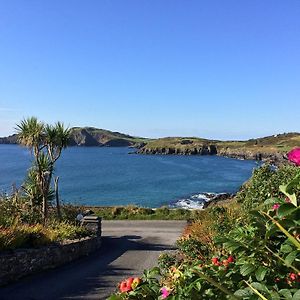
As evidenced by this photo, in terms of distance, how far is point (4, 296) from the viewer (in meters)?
9.65

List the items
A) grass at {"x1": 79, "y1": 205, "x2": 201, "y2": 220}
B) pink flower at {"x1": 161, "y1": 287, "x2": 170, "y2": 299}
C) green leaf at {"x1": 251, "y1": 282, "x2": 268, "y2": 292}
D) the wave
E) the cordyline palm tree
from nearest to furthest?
green leaf at {"x1": 251, "y1": 282, "x2": 268, "y2": 292} → pink flower at {"x1": 161, "y1": 287, "x2": 170, "y2": 299} → the cordyline palm tree → grass at {"x1": 79, "y1": 205, "x2": 201, "y2": 220} → the wave

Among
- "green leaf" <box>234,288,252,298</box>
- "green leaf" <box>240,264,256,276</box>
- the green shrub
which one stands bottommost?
the green shrub

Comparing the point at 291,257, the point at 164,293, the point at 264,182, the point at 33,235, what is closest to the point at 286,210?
the point at 291,257

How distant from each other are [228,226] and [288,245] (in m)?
8.01

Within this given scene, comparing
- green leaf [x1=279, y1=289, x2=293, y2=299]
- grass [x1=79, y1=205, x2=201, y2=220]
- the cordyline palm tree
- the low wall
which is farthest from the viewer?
grass [x1=79, y1=205, x2=201, y2=220]

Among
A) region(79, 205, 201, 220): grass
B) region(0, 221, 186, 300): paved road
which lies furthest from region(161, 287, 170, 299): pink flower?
region(79, 205, 201, 220): grass

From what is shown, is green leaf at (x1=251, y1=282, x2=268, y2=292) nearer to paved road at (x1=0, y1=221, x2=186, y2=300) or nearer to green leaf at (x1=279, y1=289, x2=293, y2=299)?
green leaf at (x1=279, y1=289, x2=293, y2=299)

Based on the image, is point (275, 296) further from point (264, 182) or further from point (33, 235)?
point (33, 235)

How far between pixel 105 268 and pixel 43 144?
24.4ft

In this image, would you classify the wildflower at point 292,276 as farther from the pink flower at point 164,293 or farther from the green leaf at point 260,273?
the pink flower at point 164,293

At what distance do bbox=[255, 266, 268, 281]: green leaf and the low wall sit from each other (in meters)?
9.64

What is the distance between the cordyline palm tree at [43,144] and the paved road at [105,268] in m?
3.52

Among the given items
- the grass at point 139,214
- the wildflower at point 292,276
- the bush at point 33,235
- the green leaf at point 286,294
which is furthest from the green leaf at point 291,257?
the grass at point 139,214

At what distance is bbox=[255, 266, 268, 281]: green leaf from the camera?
73.4 inches
